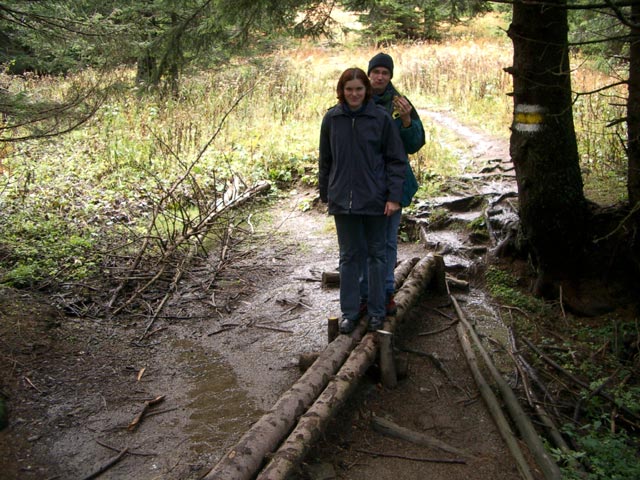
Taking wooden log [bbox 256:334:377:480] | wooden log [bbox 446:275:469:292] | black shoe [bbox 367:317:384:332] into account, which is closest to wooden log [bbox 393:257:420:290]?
wooden log [bbox 446:275:469:292]

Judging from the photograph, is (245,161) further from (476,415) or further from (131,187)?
(476,415)

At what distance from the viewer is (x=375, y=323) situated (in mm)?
4855

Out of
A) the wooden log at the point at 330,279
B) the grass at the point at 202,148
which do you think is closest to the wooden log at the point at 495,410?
the wooden log at the point at 330,279

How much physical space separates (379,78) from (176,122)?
8386 mm

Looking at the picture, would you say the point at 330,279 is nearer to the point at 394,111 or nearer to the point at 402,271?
the point at 402,271

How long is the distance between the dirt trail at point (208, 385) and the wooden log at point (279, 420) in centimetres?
33

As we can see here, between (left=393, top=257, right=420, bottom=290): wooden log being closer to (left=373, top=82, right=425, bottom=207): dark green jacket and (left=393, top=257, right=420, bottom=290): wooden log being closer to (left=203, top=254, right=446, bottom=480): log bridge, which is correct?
(left=203, top=254, right=446, bottom=480): log bridge

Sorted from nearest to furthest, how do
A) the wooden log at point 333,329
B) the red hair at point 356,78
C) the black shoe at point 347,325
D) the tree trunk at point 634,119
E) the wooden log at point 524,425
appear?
1. the wooden log at point 524,425
2. the red hair at point 356,78
3. the black shoe at point 347,325
4. the wooden log at point 333,329
5. the tree trunk at point 634,119

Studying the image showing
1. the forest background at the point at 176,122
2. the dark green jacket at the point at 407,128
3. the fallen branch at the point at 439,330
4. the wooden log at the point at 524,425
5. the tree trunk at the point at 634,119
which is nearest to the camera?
the wooden log at the point at 524,425

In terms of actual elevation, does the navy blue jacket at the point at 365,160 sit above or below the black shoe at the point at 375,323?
above

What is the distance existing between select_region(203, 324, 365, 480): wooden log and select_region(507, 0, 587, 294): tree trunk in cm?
252

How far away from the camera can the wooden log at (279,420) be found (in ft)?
10.4

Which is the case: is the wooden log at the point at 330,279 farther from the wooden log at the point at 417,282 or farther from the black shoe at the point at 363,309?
the black shoe at the point at 363,309

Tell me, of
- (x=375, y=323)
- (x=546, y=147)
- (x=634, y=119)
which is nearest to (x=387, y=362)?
(x=375, y=323)
